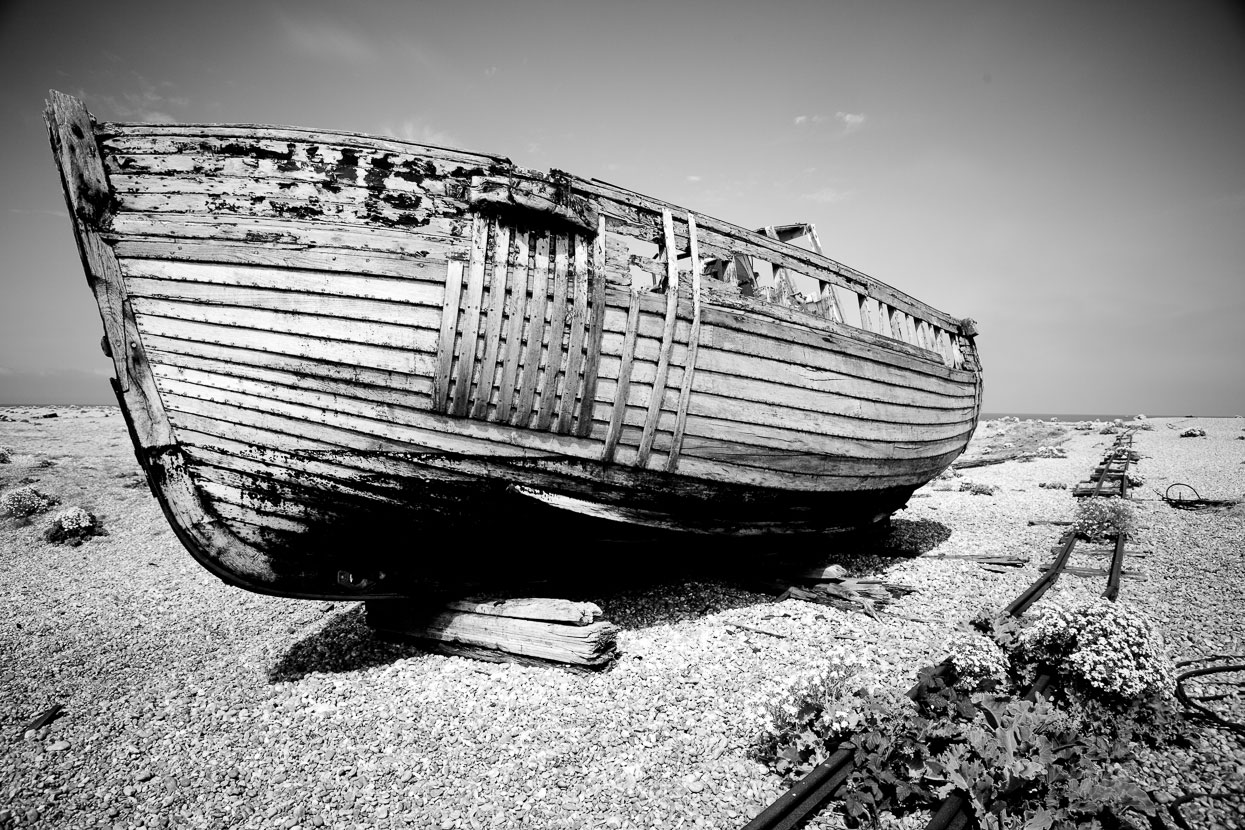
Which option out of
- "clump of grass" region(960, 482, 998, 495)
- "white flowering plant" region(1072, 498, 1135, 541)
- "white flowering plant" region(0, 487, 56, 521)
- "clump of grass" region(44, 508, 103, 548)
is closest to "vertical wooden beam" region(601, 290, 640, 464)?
"white flowering plant" region(1072, 498, 1135, 541)

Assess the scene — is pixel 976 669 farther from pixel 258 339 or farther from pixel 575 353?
pixel 258 339

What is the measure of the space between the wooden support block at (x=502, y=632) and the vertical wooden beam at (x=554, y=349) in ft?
5.82

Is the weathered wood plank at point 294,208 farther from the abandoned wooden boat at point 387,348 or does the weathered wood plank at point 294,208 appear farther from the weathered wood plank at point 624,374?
the weathered wood plank at point 624,374

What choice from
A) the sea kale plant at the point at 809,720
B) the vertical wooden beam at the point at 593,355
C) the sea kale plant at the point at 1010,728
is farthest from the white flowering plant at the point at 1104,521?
the vertical wooden beam at the point at 593,355

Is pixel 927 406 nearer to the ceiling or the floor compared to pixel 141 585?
nearer to the ceiling

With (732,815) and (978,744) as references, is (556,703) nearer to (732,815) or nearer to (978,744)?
(732,815)

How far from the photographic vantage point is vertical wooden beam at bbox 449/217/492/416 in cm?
401

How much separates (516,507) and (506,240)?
2267mm

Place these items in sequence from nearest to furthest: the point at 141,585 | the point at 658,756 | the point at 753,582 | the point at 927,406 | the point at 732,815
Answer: the point at 732,815 < the point at 658,756 < the point at 753,582 < the point at 927,406 < the point at 141,585

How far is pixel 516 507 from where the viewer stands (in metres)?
4.48

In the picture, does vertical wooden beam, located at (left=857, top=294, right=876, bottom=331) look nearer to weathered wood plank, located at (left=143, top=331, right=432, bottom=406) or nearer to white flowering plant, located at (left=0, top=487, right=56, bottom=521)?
weathered wood plank, located at (left=143, top=331, right=432, bottom=406)

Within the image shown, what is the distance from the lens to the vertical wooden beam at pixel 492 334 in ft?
13.4

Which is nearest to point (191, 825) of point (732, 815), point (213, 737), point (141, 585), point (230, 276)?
point (213, 737)

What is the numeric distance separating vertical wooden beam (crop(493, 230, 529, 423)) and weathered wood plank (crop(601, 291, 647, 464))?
2.84ft
